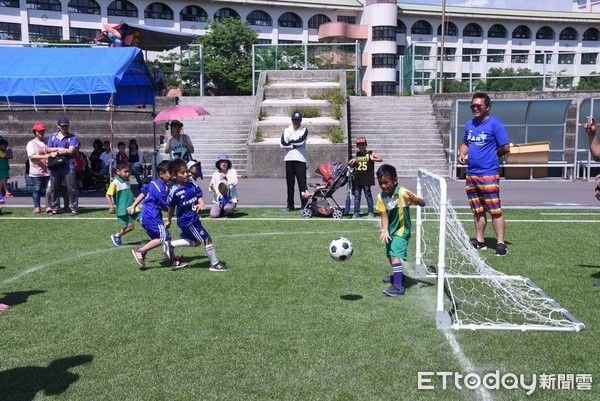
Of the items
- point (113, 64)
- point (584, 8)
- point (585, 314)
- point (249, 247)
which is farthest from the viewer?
point (584, 8)

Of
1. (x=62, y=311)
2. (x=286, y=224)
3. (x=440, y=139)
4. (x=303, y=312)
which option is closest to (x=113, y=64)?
(x=286, y=224)

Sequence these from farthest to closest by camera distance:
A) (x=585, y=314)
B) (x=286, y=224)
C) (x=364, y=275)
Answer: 1. (x=286, y=224)
2. (x=364, y=275)
3. (x=585, y=314)

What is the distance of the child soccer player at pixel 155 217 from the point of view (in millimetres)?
7668

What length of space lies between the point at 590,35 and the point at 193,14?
51.6 metres

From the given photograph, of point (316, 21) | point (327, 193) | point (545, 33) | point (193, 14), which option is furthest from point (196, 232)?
point (545, 33)

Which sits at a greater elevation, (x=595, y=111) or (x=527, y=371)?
(x=595, y=111)

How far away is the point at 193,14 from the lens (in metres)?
67.1

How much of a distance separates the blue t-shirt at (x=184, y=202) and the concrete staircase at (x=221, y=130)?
539 inches

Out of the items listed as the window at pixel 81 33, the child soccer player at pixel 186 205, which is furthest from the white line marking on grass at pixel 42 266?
the window at pixel 81 33

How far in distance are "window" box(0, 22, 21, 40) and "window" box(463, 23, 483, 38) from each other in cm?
5342

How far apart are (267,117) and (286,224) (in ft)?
42.4

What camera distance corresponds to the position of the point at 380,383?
4.14m

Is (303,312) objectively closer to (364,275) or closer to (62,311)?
(364,275)

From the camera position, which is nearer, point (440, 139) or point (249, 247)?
point (249, 247)
